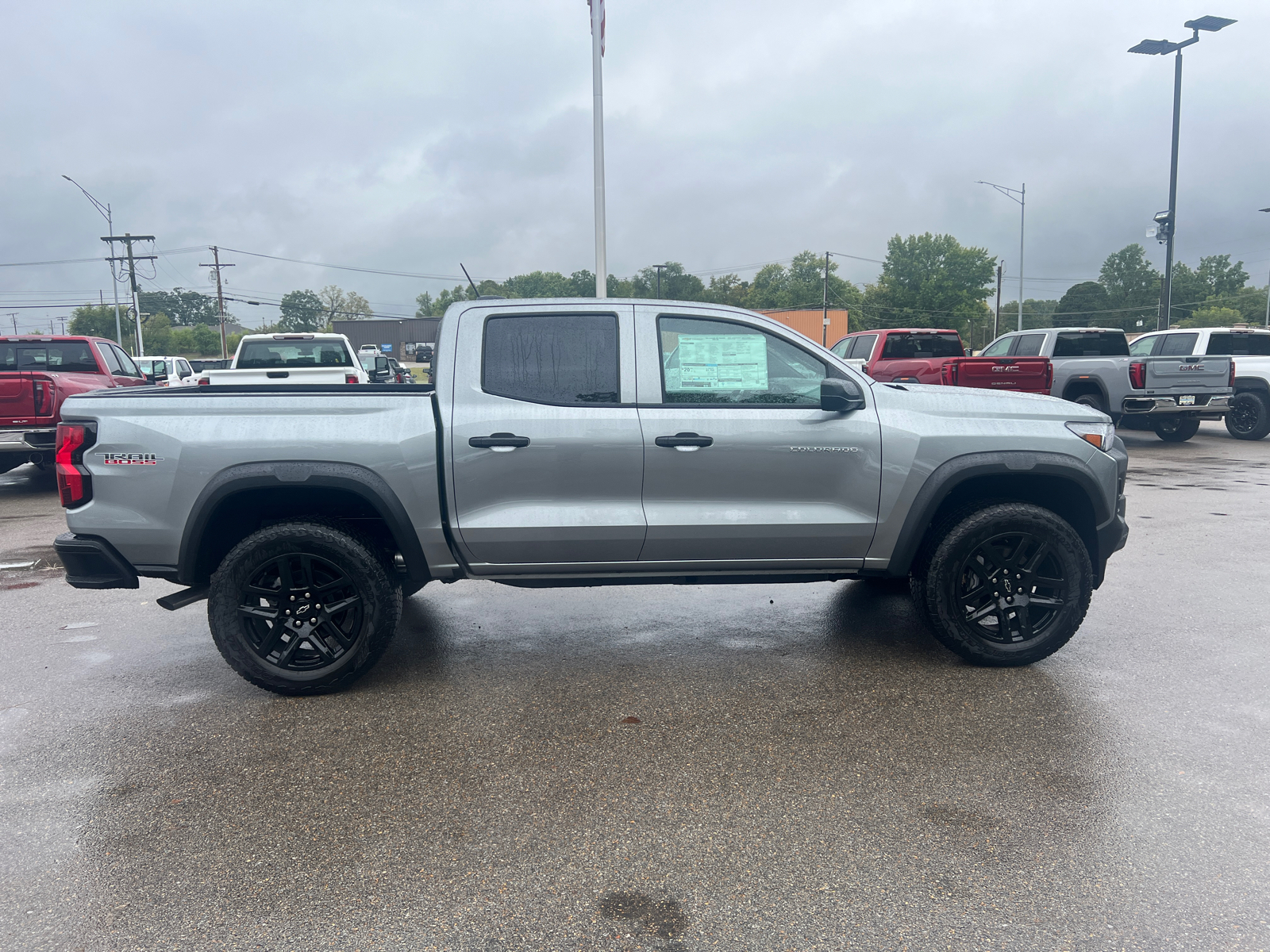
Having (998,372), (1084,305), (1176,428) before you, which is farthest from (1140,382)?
(1084,305)

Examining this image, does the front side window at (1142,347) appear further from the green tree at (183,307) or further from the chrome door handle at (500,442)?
the green tree at (183,307)

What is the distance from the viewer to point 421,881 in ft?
8.96

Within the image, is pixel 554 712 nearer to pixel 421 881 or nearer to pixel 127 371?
pixel 421 881

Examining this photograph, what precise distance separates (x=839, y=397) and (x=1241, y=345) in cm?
1532

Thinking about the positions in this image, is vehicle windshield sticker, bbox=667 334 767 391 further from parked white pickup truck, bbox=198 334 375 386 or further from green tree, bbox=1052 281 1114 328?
green tree, bbox=1052 281 1114 328

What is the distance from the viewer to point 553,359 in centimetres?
434

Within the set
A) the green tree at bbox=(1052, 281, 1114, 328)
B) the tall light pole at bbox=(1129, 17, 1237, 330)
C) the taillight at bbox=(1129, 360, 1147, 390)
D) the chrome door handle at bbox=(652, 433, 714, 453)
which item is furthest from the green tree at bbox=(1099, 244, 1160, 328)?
the chrome door handle at bbox=(652, 433, 714, 453)

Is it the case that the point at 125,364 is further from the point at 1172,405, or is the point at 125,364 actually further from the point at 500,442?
the point at 1172,405

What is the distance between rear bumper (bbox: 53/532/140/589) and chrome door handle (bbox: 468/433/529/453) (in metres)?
1.67

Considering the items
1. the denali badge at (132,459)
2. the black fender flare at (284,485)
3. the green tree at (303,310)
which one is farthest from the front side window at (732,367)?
the green tree at (303,310)

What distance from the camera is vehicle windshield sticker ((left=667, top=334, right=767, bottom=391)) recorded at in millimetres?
4379

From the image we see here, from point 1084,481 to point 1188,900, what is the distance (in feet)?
7.33

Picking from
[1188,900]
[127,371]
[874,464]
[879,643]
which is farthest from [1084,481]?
[127,371]

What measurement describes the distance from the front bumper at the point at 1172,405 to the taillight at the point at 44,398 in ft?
48.9
